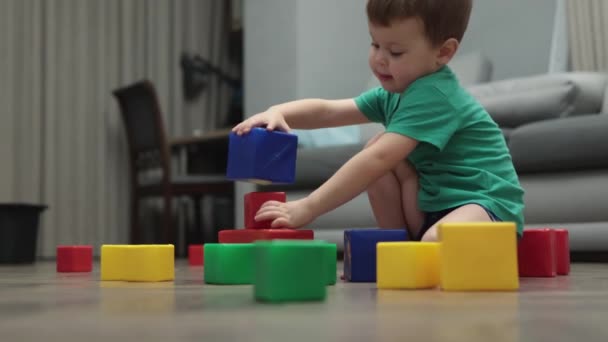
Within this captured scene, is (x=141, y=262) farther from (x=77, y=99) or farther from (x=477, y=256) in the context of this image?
(x=77, y=99)

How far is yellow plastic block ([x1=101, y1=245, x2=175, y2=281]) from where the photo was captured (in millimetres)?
1289

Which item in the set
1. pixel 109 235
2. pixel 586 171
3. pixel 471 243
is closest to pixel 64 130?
pixel 109 235

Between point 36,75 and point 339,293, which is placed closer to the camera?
point 339,293

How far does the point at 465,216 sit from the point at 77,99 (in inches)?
120

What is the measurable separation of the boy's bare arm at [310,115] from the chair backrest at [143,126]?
2.17m

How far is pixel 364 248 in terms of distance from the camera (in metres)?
1.23

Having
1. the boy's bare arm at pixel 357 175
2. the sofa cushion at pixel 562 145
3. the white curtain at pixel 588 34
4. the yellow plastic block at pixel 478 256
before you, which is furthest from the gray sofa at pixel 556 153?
the yellow plastic block at pixel 478 256

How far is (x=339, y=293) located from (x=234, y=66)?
12.4 ft

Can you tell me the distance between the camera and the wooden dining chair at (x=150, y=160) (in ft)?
12.1

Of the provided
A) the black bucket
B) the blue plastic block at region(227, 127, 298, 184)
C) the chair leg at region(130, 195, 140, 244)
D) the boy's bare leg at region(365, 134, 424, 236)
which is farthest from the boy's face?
the chair leg at region(130, 195, 140, 244)

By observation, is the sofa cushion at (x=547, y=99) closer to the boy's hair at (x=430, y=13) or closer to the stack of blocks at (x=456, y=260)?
the boy's hair at (x=430, y=13)

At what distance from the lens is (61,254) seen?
5.99ft

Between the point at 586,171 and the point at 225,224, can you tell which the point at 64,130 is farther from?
the point at 586,171

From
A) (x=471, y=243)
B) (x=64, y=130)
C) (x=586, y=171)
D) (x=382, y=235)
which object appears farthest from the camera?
(x=64, y=130)
